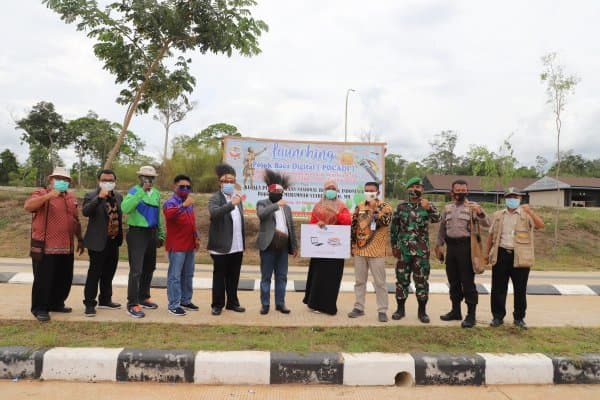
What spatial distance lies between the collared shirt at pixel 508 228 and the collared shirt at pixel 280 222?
2.67 m

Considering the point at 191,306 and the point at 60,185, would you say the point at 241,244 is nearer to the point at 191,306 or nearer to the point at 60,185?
the point at 191,306

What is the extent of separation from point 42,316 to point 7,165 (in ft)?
178

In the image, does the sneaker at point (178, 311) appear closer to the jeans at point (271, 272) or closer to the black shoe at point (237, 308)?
the black shoe at point (237, 308)

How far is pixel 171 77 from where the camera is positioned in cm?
1018

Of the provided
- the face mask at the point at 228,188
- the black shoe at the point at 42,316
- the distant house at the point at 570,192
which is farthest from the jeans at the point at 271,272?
the distant house at the point at 570,192

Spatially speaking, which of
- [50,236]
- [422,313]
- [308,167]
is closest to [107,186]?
[50,236]

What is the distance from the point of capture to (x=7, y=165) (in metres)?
50.0

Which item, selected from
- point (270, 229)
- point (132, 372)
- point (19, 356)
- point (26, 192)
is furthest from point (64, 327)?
point (26, 192)

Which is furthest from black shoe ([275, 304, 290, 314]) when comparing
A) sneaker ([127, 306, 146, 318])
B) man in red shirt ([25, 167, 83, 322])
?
man in red shirt ([25, 167, 83, 322])

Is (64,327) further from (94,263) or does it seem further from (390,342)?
(390,342)

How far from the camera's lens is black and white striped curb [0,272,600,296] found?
24.6 ft

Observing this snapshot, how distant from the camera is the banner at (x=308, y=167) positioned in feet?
33.0

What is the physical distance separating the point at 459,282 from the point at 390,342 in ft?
5.46

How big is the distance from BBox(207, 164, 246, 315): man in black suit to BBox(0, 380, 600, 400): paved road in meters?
2.03
